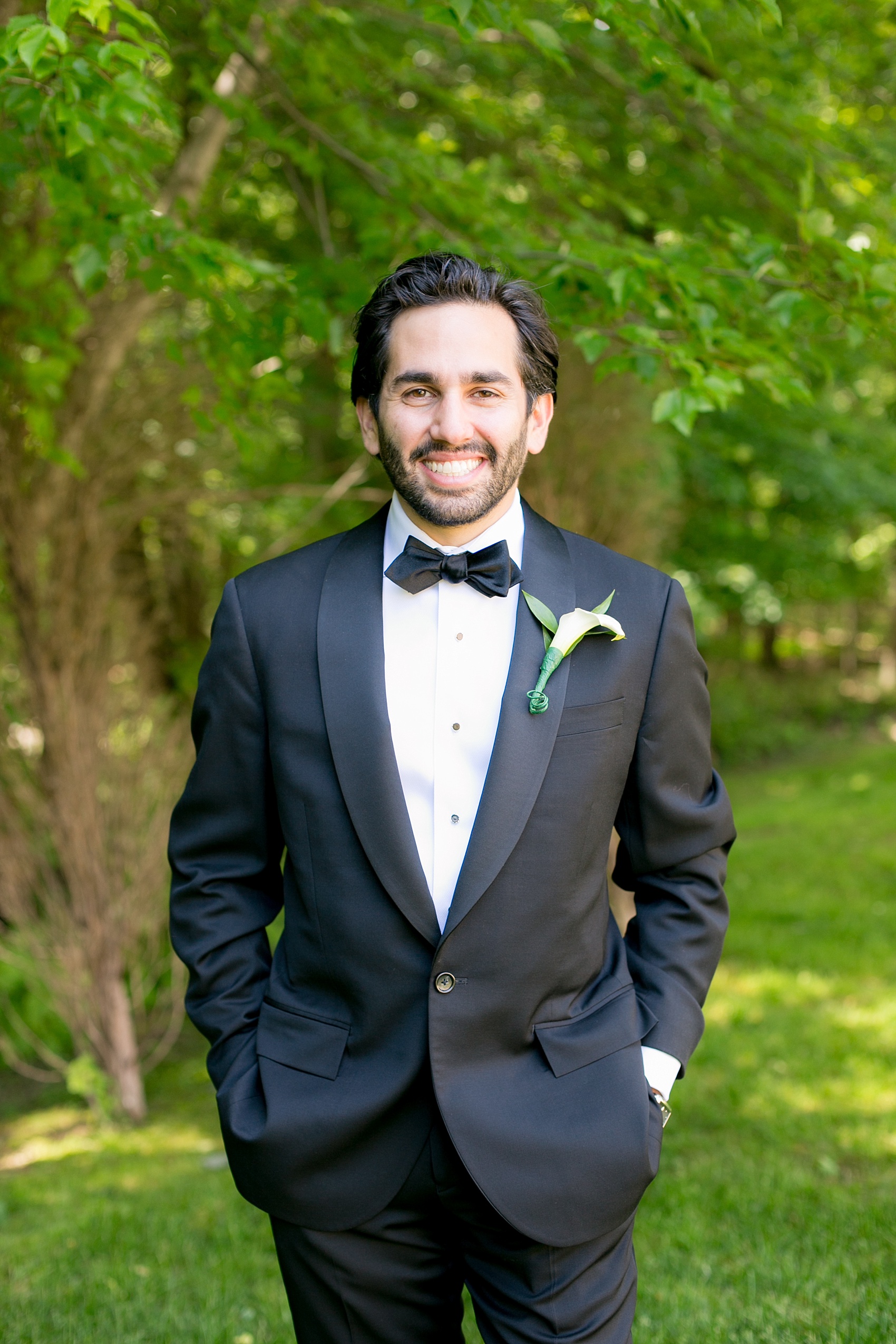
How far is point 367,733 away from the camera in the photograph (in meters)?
1.82

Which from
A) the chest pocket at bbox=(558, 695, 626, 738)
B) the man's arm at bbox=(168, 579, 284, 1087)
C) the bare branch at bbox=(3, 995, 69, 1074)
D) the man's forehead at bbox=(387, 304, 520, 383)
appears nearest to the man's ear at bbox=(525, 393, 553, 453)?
the man's forehead at bbox=(387, 304, 520, 383)

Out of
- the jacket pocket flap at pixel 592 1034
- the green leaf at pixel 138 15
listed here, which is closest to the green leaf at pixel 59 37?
the green leaf at pixel 138 15

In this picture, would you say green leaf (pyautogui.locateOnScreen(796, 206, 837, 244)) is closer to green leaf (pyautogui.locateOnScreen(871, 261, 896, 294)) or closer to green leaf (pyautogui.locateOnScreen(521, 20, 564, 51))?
green leaf (pyautogui.locateOnScreen(871, 261, 896, 294))

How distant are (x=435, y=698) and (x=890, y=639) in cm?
1724

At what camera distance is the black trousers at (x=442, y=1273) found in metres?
1.80

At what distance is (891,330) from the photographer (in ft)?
9.77

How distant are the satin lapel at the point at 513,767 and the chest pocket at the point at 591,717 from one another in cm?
3

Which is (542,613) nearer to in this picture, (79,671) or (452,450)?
(452,450)

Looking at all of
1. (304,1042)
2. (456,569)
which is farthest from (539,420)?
(304,1042)

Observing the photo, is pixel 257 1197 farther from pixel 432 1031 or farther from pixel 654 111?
pixel 654 111

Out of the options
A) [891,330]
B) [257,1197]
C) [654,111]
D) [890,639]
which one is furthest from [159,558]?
[890,639]

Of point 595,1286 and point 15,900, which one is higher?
point 595,1286

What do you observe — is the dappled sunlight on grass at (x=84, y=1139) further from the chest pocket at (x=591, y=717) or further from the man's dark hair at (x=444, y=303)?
the man's dark hair at (x=444, y=303)

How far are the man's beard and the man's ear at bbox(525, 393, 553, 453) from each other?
0.15 m
